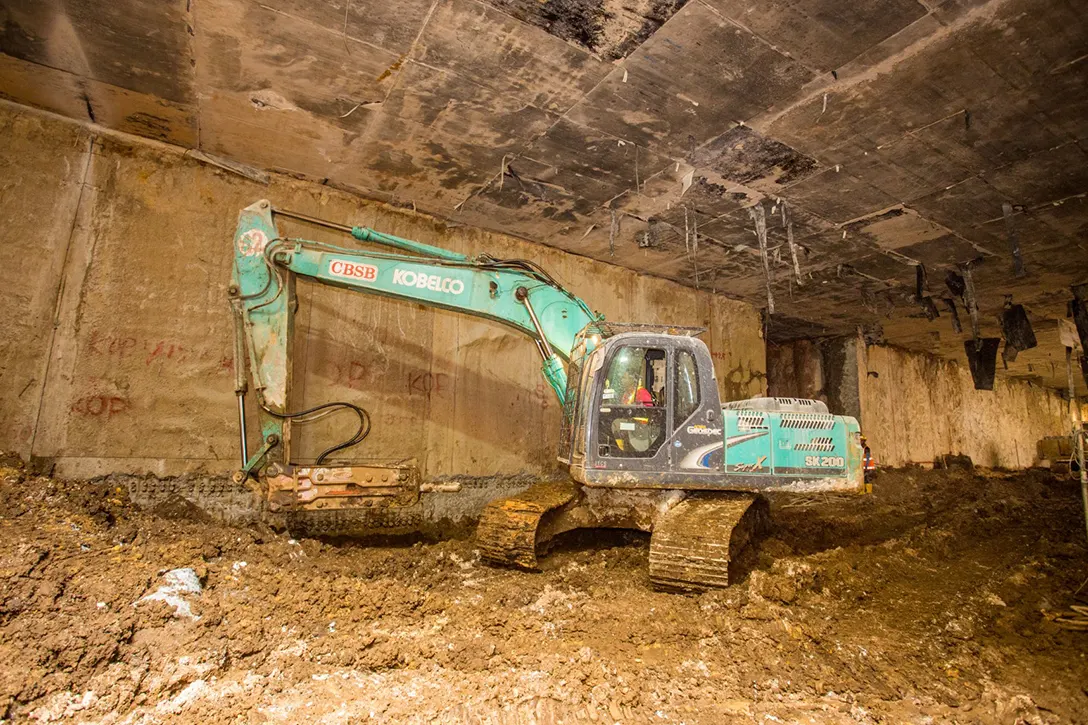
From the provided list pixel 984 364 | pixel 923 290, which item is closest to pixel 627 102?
pixel 923 290

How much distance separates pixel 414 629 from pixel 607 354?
2622 millimetres

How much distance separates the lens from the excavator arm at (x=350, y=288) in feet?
14.7

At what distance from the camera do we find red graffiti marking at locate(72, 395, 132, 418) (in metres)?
5.04

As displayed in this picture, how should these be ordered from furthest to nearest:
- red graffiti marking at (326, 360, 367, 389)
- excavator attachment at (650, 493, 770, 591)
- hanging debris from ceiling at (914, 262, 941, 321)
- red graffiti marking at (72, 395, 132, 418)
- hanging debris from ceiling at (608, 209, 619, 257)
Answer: hanging debris from ceiling at (914, 262, 941, 321), hanging debris from ceiling at (608, 209, 619, 257), red graffiti marking at (326, 360, 367, 389), red graffiti marking at (72, 395, 132, 418), excavator attachment at (650, 493, 770, 591)

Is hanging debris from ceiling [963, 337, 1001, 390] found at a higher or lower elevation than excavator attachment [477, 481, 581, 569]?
higher

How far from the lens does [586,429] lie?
15.8 feet

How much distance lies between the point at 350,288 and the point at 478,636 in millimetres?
3060

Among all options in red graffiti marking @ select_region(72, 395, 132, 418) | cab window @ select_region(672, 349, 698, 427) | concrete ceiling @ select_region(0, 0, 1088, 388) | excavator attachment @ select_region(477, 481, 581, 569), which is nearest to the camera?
concrete ceiling @ select_region(0, 0, 1088, 388)

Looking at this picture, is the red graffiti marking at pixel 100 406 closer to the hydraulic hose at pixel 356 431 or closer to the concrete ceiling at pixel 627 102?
the hydraulic hose at pixel 356 431

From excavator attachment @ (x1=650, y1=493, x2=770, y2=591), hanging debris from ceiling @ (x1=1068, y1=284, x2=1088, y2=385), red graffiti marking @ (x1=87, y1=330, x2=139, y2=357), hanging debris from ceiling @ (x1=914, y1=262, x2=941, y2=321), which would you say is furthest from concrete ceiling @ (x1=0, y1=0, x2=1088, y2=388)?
excavator attachment @ (x1=650, y1=493, x2=770, y2=591)

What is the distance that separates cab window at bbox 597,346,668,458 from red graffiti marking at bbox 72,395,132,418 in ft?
14.5

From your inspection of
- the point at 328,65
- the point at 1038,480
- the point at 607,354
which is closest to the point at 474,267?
the point at 607,354

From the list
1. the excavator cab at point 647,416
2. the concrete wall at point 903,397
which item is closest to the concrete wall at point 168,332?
the excavator cab at point 647,416

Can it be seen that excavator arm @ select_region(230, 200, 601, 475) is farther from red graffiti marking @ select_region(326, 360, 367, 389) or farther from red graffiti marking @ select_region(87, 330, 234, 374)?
red graffiti marking @ select_region(326, 360, 367, 389)
